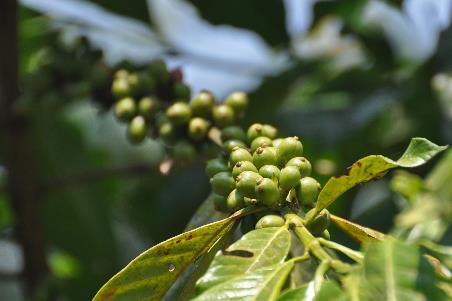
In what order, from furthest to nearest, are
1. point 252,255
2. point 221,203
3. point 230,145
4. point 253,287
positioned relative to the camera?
point 230,145 → point 221,203 → point 252,255 → point 253,287

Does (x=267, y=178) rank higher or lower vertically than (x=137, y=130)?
higher

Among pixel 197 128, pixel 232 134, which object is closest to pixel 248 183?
pixel 232 134

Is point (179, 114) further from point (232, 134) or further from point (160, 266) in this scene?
point (160, 266)

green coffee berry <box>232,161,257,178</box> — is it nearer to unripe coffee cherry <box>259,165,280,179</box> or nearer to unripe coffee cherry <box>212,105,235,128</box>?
unripe coffee cherry <box>259,165,280,179</box>

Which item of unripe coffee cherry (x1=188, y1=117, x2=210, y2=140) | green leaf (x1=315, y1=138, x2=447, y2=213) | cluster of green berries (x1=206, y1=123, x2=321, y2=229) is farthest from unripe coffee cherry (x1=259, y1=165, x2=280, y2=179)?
unripe coffee cherry (x1=188, y1=117, x2=210, y2=140)

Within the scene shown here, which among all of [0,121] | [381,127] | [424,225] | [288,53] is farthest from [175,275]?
[288,53]

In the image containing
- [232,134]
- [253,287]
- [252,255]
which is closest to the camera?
[253,287]

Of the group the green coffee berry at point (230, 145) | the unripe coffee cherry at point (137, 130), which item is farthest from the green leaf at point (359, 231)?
the unripe coffee cherry at point (137, 130)
